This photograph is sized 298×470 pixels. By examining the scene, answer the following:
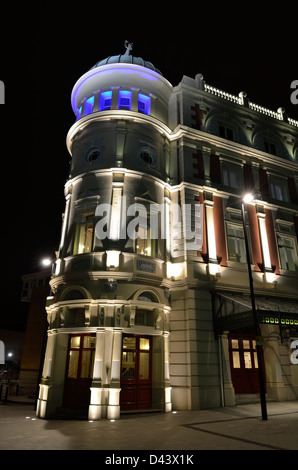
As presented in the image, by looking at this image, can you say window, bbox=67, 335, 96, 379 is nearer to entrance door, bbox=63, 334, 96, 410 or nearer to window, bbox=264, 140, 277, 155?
entrance door, bbox=63, 334, 96, 410

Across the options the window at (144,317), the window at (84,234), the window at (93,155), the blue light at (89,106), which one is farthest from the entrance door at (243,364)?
the blue light at (89,106)

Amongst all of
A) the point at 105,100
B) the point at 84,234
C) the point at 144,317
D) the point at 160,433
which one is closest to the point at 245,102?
the point at 105,100

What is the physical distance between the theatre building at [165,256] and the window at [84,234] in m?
0.06

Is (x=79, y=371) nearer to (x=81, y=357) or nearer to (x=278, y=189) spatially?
(x=81, y=357)

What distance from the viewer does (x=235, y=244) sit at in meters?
19.2

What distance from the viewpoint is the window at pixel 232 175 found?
2095 cm

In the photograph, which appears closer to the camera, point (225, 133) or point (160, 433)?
point (160, 433)

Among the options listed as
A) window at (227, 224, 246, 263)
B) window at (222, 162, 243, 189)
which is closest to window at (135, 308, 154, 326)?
window at (227, 224, 246, 263)

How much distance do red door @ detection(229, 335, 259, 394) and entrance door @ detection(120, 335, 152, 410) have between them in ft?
17.1

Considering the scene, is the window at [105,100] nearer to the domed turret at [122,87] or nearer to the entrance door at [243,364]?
the domed turret at [122,87]

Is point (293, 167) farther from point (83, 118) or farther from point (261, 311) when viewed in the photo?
point (83, 118)

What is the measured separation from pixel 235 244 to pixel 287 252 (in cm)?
426

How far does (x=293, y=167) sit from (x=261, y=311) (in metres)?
13.8

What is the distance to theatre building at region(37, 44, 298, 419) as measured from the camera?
14359mm
